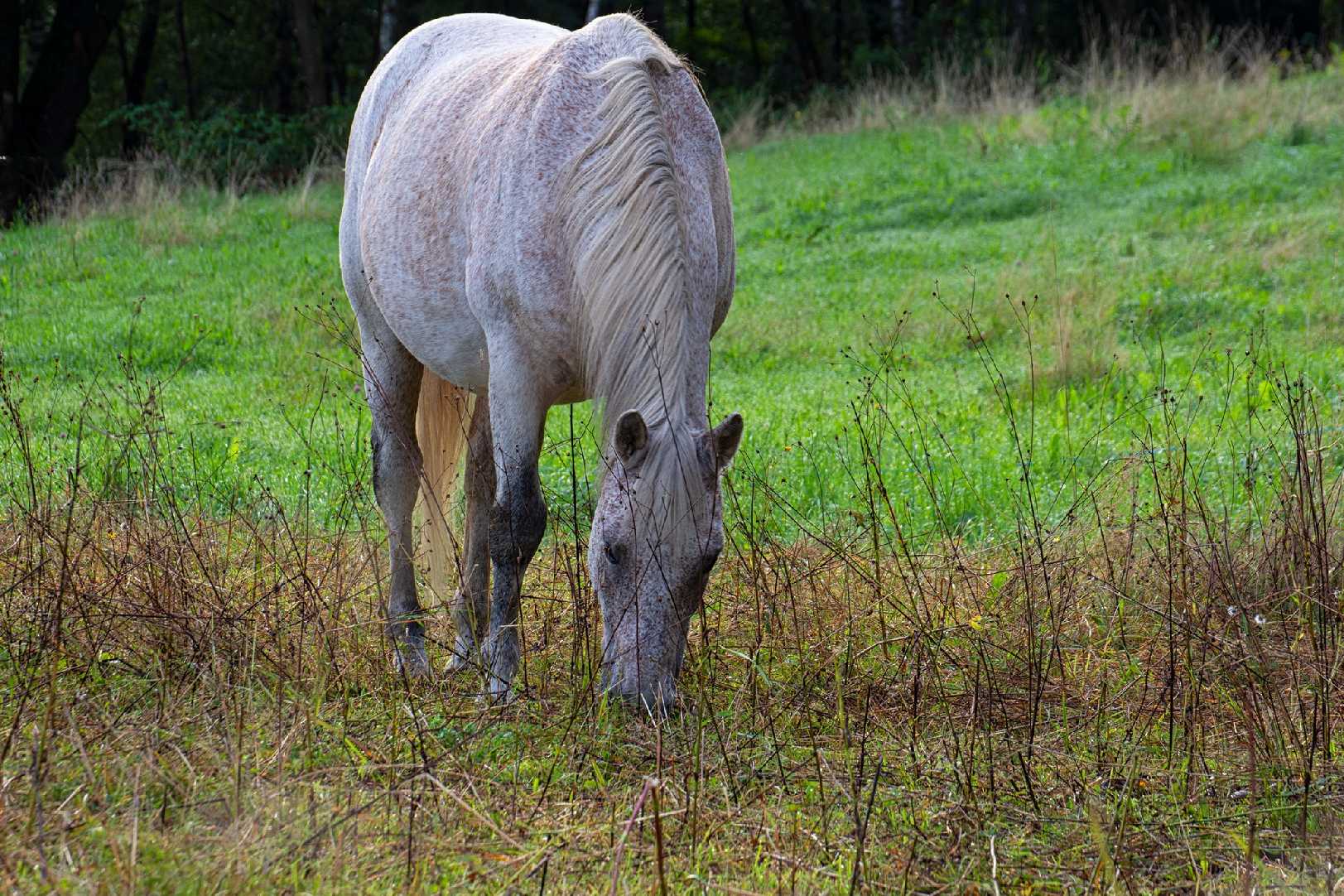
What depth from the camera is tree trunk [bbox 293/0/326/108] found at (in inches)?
772

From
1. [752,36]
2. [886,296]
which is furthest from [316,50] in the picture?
[886,296]

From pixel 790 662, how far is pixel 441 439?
1.68m

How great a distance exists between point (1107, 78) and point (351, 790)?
1502 cm

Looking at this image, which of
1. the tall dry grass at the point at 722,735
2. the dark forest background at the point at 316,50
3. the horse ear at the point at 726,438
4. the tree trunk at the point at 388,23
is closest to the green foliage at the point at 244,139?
the dark forest background at the point at 316,50

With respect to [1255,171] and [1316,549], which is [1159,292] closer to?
[1255,171]

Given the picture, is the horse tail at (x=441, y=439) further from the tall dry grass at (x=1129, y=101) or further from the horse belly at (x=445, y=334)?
the tall dry grass at (x=1129, y=101)

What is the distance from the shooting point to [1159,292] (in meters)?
8.52

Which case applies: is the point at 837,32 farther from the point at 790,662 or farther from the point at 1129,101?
the point at 790,662

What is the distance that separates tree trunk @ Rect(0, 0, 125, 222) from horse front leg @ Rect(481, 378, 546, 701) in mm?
14444

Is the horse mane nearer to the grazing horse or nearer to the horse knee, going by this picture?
the grazing horse

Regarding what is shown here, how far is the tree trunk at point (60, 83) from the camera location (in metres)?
16.3

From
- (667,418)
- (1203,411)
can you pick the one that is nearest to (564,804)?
(667,418)

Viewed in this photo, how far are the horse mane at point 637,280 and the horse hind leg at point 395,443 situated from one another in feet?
4.27

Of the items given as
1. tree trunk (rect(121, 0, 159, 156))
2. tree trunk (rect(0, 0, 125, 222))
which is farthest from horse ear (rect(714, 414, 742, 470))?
tree trunk (rect(121, 0, 159, 156))
